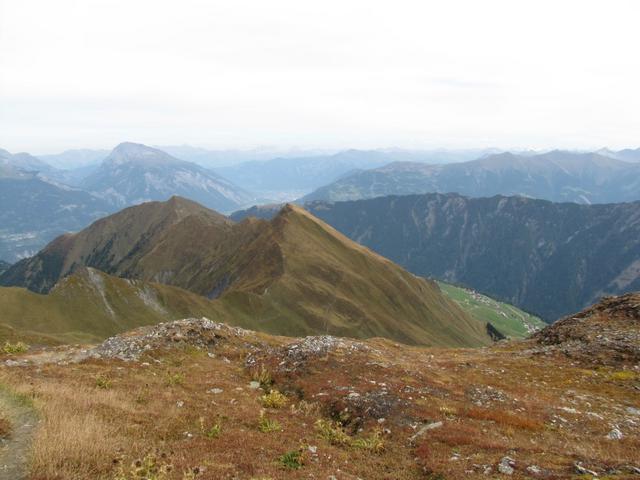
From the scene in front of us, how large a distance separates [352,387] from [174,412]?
11301 millimetres

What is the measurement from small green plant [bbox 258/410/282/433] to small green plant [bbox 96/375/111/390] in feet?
31.9

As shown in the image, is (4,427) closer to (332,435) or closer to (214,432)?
(214,432)

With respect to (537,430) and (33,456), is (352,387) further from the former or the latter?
(33,456)

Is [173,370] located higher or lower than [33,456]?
lower

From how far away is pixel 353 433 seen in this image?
71.1ft

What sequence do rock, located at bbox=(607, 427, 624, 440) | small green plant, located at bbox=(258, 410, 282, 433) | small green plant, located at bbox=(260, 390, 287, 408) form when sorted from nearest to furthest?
small green plant, located at bbox=(258, 410, 282, 433), rock, located at bbox=(607, 427, 624, 440), small green plant, located at bbox=(260, 390, 287, 408)

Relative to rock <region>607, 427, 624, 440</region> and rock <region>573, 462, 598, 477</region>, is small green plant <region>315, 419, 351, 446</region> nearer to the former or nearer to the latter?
rock <region>573, 462, 598, 477</region>

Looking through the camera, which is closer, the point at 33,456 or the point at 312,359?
the point at 33,456

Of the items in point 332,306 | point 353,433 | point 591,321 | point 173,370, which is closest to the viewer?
point 353,433

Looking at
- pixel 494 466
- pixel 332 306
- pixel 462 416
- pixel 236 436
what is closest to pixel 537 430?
pixel 462 416

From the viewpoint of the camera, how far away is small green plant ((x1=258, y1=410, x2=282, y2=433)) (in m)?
19.2

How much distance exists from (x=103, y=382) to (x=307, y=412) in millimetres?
11492

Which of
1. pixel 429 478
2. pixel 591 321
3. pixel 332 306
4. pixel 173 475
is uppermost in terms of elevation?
pixel 173 475

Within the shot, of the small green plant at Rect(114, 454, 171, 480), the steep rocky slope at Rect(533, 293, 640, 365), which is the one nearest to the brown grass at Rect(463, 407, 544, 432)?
the small green plant at Rect(114, 454, 171, 480)
